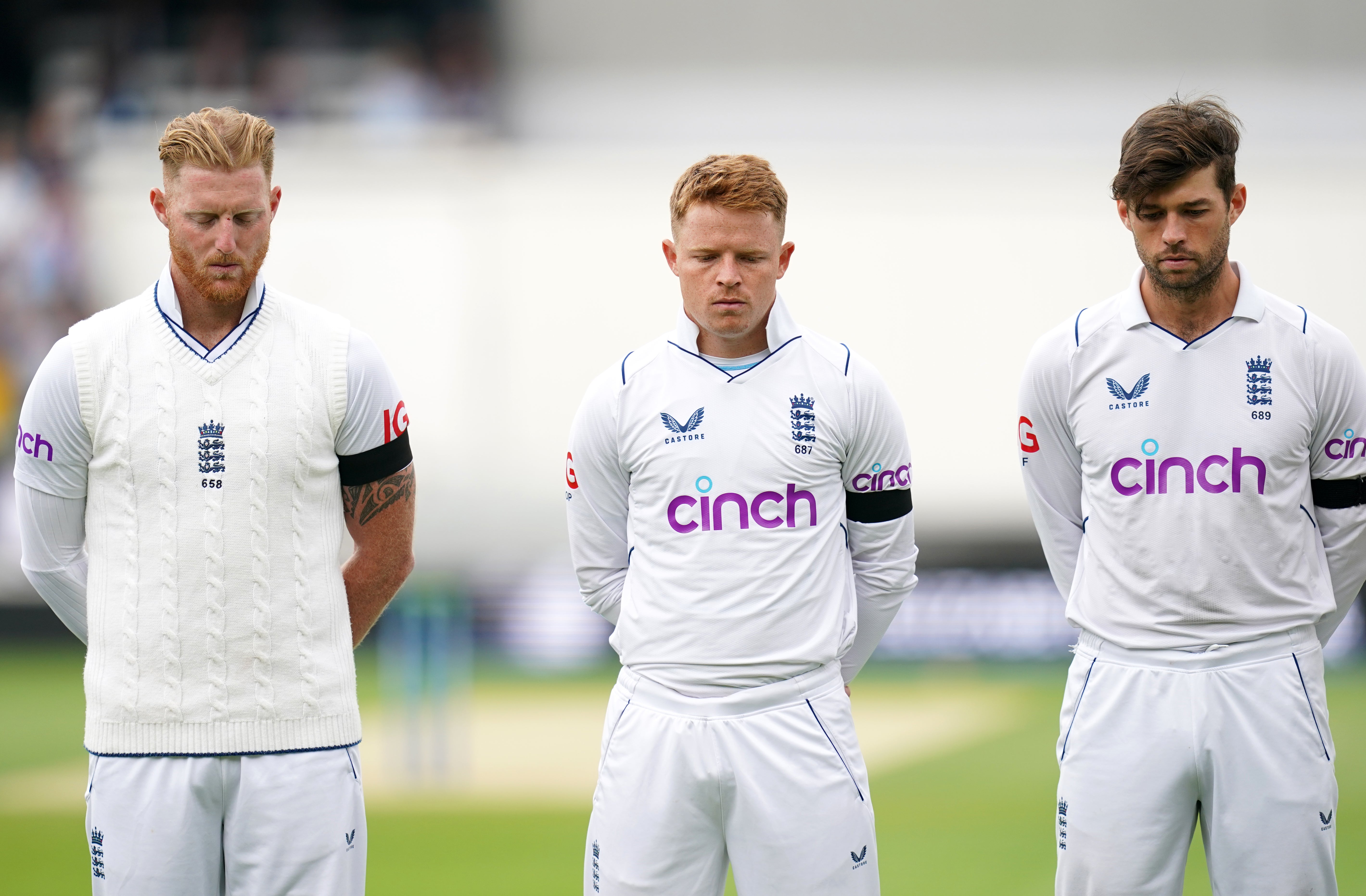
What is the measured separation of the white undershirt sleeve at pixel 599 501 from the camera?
293 cm

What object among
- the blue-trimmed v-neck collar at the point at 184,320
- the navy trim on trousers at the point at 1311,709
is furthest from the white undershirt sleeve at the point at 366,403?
the navy trim on trousers at the point at 1311,709

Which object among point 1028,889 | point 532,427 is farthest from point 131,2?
point 1028,889

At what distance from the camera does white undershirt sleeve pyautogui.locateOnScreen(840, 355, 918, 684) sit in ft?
9.47

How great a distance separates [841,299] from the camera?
12.7m

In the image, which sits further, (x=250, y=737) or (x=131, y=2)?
(x=131, y=2)

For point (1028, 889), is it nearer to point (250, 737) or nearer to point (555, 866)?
point (555, 866)

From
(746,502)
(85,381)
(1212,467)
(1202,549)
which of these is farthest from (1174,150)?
(85,381)

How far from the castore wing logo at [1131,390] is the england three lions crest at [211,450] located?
5.48 ft

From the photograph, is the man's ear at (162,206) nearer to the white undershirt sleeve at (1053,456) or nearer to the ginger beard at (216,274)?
the ginger beard at (216,274)

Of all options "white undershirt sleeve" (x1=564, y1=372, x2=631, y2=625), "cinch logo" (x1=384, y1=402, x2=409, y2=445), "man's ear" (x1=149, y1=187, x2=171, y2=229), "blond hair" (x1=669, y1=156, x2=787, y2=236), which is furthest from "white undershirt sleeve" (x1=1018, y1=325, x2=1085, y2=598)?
"man's ear" (x1=149, y1=187, x2=171, y2=229)

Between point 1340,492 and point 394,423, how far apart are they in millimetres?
1824

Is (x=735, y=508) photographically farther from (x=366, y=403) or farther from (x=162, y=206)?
(x=162, y=206)

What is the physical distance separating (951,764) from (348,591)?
4.76m

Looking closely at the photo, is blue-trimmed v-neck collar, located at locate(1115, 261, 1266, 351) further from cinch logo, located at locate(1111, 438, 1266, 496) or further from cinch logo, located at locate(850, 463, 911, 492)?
cinch logo, located at locate(850, 463, 911, 492)
